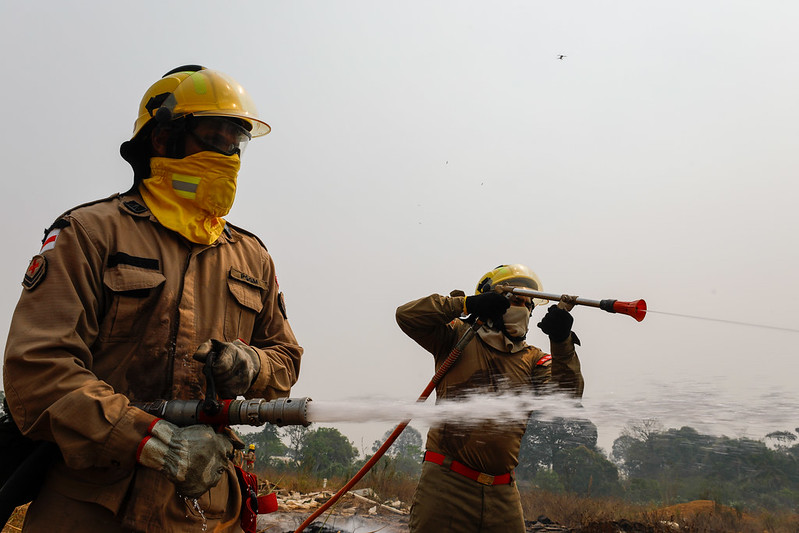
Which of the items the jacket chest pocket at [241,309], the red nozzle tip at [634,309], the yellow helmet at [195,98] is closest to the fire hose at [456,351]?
the red nozzle tip at [634,309]

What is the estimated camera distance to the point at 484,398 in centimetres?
488

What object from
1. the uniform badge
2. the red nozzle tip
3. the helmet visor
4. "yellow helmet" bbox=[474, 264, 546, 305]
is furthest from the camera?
"yellow helmet" bbox=[474, 264, 546, 305]

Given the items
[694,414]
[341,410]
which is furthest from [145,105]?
[694,414]

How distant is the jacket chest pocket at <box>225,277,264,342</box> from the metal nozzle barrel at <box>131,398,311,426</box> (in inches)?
18.0

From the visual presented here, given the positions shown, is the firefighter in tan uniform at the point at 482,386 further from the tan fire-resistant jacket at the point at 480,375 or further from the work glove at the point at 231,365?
the work glove at the point at 231,365

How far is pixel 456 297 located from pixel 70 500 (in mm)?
3624

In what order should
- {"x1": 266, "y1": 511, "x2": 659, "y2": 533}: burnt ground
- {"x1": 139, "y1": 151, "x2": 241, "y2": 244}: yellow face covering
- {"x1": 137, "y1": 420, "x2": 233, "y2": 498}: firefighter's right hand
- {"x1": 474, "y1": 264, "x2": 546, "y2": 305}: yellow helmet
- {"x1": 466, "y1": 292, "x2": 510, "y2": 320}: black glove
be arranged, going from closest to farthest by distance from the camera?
{"x1": 137, "y1": 420, "x2": 233, "y2": 498}: firefighter's right hand < {"x1": 139, "y1": 151, "x2": 241, "y2": 244}: yellow face covering < {"x1": 466, "y1": 292, "x2": 510, "y2": 320}: black glove < {"x1": 474, "y1": 264, "x2": 546, "y2": 305}: yellow helmet < {"x1": 266, "y1": 511, "x2": 659, "y2": 533}: burnt ground

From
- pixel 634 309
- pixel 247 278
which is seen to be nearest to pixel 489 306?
pixel 634 309

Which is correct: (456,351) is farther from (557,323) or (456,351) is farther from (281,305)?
(281,305)

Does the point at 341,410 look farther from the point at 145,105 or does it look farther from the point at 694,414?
the point at 694,414

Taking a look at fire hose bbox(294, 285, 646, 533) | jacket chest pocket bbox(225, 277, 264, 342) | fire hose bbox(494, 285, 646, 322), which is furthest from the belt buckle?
jacket chest pocket bbox(225, 277, 264, 342)

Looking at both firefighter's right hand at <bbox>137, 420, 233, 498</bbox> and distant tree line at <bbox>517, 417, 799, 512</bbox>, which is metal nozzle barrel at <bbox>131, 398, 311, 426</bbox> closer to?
firefighter's right hand at <bbox>137, 420, 233, 498</bbox>

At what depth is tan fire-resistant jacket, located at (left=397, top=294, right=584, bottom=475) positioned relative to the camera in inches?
180

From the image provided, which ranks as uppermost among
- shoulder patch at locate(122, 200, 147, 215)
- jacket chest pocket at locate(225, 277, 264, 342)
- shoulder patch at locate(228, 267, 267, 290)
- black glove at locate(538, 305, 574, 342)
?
shoulder patch at locate(122, 200, 147, 215)
